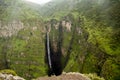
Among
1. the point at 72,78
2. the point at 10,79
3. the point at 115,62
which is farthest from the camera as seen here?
the point at 115,62

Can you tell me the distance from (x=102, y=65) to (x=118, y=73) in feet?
69.2

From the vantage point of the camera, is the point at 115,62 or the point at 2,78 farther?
the point at 115,62

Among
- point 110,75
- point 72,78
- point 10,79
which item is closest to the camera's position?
point 72,78

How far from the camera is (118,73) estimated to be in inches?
7072

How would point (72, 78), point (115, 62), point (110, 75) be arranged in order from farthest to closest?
1. point (115, 62)
2. point (110, 75)
3. point (72, 78)

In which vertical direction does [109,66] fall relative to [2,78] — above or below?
below

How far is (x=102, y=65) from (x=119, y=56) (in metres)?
12.6

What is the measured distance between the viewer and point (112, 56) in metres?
199

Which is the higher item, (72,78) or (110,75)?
(72,78)

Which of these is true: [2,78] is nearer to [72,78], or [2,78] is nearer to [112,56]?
[72,78]

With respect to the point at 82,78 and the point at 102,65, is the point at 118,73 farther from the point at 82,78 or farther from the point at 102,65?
the point at 82,78

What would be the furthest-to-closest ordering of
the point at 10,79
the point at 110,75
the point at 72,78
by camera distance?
1. the point at 110,75
2. the point at 10,79
3. the point at 72,78

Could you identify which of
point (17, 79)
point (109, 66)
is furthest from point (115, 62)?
point (17, 79)

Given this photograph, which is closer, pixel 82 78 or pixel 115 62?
pixel 82 78
